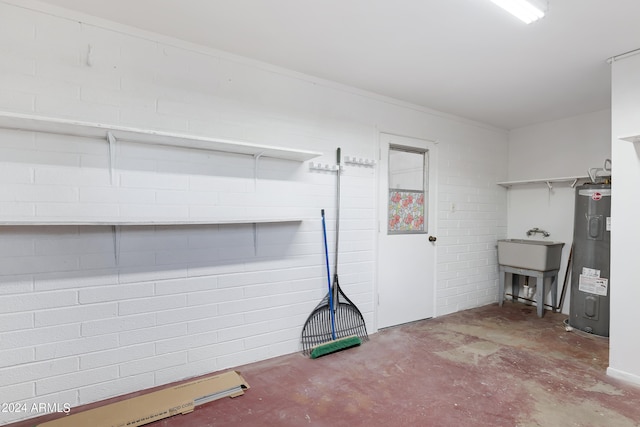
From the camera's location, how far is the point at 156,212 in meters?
2.40

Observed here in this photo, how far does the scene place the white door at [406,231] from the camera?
3598 millimetres

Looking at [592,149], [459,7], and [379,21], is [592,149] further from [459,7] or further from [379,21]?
[379,21]

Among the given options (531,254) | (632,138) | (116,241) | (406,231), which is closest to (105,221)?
(116,241)

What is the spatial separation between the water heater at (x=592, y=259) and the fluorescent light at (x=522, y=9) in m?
2.35

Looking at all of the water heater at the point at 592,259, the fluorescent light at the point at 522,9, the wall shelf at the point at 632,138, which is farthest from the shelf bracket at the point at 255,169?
the water heater at the point at 592,259

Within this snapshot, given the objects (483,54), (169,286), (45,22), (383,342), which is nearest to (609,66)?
(483,54)

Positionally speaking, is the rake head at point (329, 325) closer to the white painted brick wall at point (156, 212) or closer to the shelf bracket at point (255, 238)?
Result: the white painted brick wall at point (156, 212)

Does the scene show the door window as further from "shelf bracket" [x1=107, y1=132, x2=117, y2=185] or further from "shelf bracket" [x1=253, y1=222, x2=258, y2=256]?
"shelf bracket" [x1=107, y1=132, x2=117, y2=185]

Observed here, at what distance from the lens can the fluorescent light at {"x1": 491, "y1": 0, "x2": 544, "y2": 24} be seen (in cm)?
184

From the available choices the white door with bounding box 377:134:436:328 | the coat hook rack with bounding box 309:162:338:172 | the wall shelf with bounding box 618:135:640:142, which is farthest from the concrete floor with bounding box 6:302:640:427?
the wall shelf with bounding box 618:135:640:142

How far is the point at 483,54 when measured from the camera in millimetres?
2627

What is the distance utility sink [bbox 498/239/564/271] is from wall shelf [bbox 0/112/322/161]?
10.5ft

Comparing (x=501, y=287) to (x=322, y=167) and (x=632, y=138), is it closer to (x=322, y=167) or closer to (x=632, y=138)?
(x=632, y=138)

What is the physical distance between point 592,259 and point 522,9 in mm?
2830
